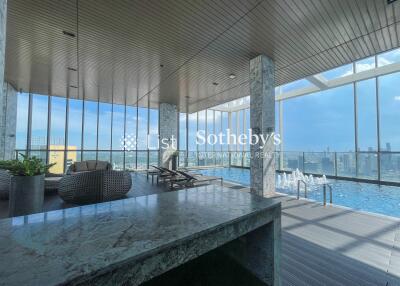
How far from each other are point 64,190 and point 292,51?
5.47m

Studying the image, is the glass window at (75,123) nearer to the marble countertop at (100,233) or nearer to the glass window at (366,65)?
the marble countertop at (100,233)

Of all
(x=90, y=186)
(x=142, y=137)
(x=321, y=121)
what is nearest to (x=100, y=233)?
(x=90, y=186)

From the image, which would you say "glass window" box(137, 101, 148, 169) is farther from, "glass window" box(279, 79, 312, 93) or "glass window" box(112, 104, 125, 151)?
"glass window" box(279, 79, 312, 93)

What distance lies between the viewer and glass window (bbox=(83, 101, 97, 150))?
9079 mm

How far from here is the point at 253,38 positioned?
13.2ft

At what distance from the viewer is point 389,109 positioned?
7031mm

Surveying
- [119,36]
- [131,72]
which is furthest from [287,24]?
[131,72]

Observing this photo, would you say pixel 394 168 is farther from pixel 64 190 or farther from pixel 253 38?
pixel 64 190

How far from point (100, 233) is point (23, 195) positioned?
7.25ft

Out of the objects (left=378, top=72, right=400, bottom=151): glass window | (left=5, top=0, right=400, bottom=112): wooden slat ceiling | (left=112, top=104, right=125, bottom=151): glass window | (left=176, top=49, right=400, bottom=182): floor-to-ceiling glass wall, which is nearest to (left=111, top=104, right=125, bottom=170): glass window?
(left=112, top=104, right=125, bottom=151): glass window

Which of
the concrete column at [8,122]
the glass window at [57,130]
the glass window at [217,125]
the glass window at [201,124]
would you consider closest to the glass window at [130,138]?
the glass window at [57,130]

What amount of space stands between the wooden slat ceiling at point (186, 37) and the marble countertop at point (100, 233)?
3134 millimetres

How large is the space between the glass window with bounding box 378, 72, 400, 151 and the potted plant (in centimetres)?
959

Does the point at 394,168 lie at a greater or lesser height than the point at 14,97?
lesser
